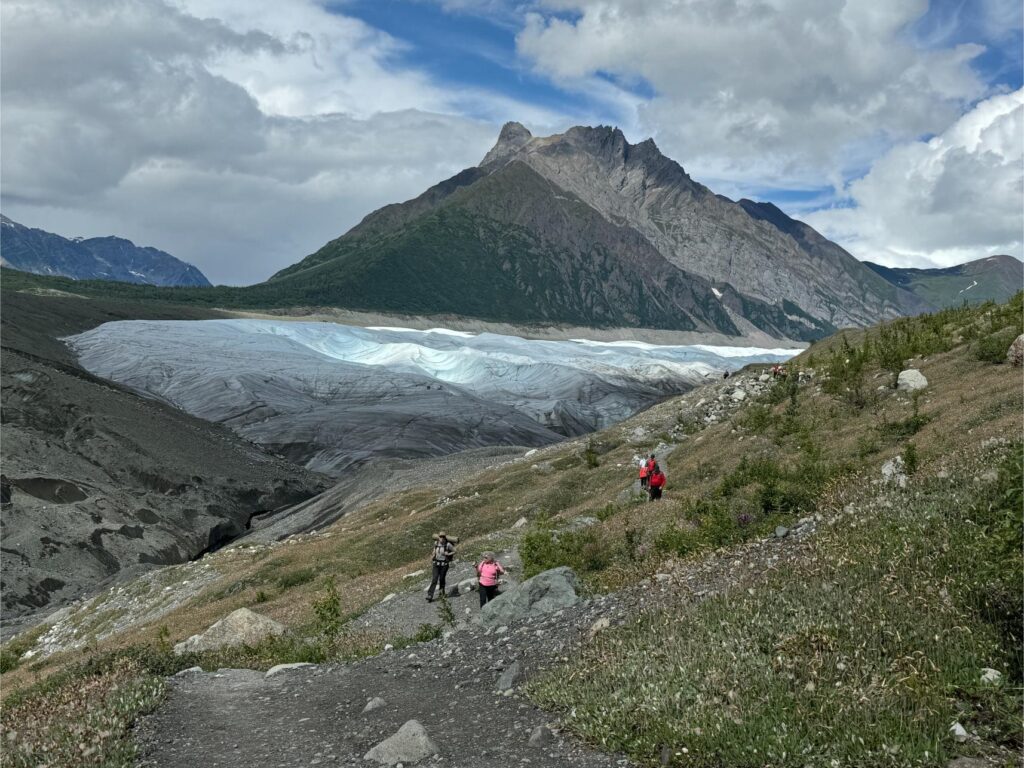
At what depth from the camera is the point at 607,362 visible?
18275cm

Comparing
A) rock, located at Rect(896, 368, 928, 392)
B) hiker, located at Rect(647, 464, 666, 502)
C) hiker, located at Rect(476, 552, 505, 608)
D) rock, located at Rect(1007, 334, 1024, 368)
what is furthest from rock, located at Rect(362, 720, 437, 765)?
rock, located at Rect(896, 368, 928, 392)

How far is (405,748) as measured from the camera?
8695 mm

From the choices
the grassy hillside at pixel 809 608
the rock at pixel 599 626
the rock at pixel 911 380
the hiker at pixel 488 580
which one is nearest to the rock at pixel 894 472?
the grassy hillside at pixel 809 608

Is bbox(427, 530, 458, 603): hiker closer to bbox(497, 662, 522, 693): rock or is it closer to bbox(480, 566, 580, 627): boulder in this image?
bbox(480, 566, 580, 627): boulder

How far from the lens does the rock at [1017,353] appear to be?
19.5 m

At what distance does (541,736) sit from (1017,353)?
56.1 ft

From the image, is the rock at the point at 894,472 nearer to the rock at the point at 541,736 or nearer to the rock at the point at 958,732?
the rock at the point at 958,732

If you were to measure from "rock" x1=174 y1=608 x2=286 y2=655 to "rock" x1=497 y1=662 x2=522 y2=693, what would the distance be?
29.2 ft

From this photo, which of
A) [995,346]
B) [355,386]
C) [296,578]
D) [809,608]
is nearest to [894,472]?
[809,608]

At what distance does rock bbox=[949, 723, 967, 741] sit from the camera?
666cm

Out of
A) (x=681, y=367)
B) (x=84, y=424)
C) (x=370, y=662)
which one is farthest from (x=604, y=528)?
(x=681, y=367)

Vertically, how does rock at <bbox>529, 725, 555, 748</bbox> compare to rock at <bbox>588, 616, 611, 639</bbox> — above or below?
below

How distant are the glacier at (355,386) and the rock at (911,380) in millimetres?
74043

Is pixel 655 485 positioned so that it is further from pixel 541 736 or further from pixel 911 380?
pixel 541 736
